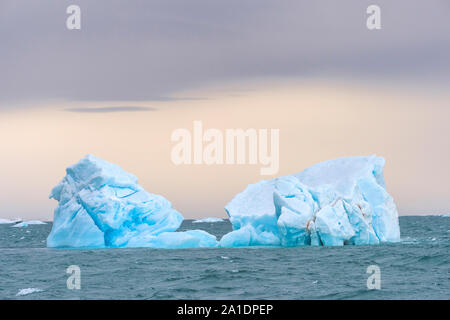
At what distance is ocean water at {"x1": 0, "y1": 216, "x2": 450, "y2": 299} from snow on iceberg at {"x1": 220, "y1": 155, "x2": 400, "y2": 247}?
1038 millimetres

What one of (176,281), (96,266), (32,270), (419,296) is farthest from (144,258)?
(419,296)

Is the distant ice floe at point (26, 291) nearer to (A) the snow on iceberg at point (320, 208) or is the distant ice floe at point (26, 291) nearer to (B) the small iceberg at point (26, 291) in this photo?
(B) the small iceberg at point (26, 291)

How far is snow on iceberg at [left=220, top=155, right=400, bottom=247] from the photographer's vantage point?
2848cm

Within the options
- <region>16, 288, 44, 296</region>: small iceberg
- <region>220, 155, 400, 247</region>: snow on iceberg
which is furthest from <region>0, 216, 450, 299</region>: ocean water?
<region>220, 155, 400, 247</region>: snow on iceberg

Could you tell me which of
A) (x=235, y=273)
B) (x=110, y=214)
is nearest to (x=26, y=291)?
(x=235, y=273)

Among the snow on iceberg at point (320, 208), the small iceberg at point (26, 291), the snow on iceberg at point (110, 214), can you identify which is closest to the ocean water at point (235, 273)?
the small iceberg at point (26, 291)

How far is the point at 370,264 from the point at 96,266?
10.0 m

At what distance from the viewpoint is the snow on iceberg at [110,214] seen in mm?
31016

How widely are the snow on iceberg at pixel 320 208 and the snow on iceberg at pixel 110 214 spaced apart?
3.04 metres

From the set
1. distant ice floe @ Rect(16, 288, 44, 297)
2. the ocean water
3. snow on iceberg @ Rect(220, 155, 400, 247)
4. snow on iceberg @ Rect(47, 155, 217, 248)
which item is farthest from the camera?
snow on iceberg @ Rect(47, 155, 217, 248)

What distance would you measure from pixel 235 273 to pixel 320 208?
29.4 ft

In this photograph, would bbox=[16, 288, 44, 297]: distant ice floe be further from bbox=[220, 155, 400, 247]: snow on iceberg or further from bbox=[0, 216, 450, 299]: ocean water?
bbox=[220, 155, 400, 247]: snow on iceberg

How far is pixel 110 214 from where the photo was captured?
30.8m

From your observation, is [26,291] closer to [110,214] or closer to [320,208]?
[110,214]
